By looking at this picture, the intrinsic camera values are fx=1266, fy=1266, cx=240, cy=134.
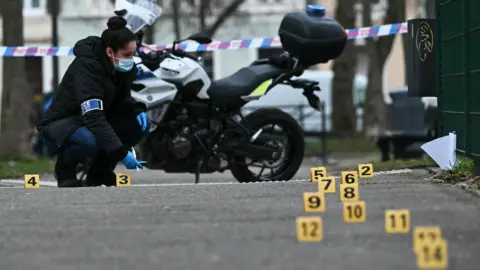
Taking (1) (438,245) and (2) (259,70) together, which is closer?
(1) (438,245)

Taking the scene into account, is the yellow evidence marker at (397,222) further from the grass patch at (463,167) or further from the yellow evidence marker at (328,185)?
the grass patch at (463,167)

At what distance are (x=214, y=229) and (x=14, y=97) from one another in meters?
15.5

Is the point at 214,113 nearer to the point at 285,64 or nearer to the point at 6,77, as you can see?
the point at 285,64

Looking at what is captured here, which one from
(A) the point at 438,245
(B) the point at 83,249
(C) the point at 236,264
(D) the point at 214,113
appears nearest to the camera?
(A) the point at 438,245

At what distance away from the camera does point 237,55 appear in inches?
2009

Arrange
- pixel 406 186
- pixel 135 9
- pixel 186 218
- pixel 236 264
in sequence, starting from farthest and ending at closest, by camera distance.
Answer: pixel 135 9 → pixel 406 186 → pixel 186 218 → pixel 236 264

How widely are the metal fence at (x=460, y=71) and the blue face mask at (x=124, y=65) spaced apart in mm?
2479

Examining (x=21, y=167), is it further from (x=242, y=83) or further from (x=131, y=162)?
(x=131, y=162)

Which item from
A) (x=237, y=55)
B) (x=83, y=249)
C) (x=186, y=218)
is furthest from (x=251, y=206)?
(x=237, y=55)

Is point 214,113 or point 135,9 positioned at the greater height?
point 135,9

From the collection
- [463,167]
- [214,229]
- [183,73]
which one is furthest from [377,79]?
[214,229]

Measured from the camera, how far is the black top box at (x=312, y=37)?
11922mm

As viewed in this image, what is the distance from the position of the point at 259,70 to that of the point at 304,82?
0.47 m

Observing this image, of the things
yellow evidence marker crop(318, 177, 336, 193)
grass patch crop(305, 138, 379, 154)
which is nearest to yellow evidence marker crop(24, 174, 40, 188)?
yellow evidence marker crop(318, 177, 336, 193)
